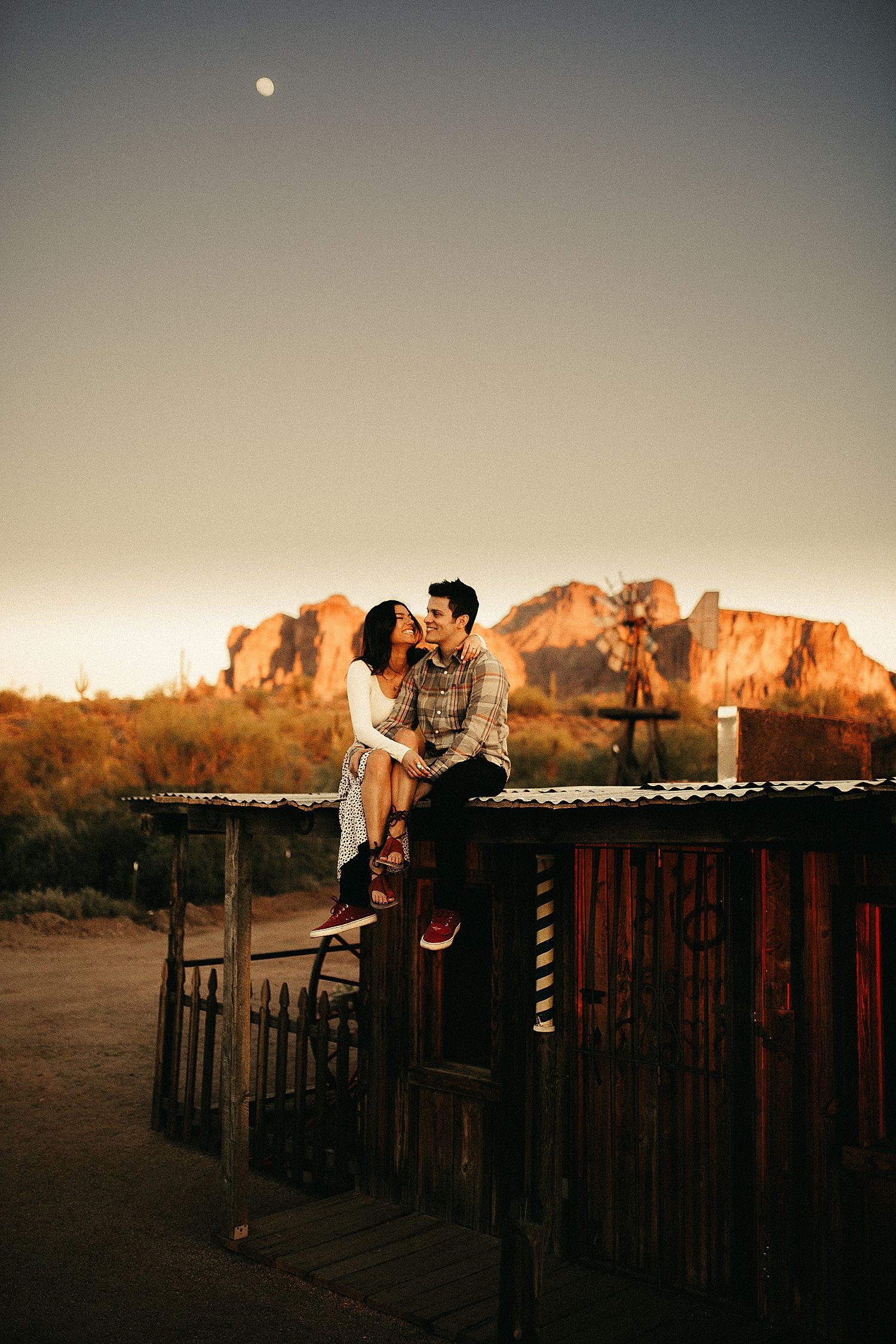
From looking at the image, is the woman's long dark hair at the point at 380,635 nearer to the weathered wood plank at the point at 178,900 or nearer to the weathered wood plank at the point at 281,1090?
the weathered wood plank at the point at 281,1090

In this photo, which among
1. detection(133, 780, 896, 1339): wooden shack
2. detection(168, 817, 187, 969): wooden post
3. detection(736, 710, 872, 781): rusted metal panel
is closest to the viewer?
detection(133, 780, 896, 1339): wooden shack

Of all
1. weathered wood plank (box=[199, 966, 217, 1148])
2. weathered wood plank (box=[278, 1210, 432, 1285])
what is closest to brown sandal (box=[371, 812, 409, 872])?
weathered wood plank (box=[278, 1210, 432, 1285])

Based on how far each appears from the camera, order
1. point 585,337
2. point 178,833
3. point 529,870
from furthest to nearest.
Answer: point 585,337 → point 178,833 → point 529,870

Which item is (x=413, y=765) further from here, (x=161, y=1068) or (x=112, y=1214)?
(x=161, y=1068)

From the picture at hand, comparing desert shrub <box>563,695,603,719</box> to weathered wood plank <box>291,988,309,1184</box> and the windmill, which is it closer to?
the windmill

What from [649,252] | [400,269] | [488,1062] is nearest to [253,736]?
[400,269]

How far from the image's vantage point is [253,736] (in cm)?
3775

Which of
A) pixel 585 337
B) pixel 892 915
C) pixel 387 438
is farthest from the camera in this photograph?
pixel 387 438

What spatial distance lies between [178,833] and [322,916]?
49.5ft

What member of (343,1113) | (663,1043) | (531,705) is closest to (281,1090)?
(343,1113)

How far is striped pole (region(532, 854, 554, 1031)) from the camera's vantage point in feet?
20.1

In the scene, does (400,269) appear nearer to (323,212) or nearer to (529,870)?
(323,212)

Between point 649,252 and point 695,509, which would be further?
point 695,509

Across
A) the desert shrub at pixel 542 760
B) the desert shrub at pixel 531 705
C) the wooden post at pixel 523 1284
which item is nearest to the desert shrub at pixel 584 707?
the desert shrub at pixel 531 705
